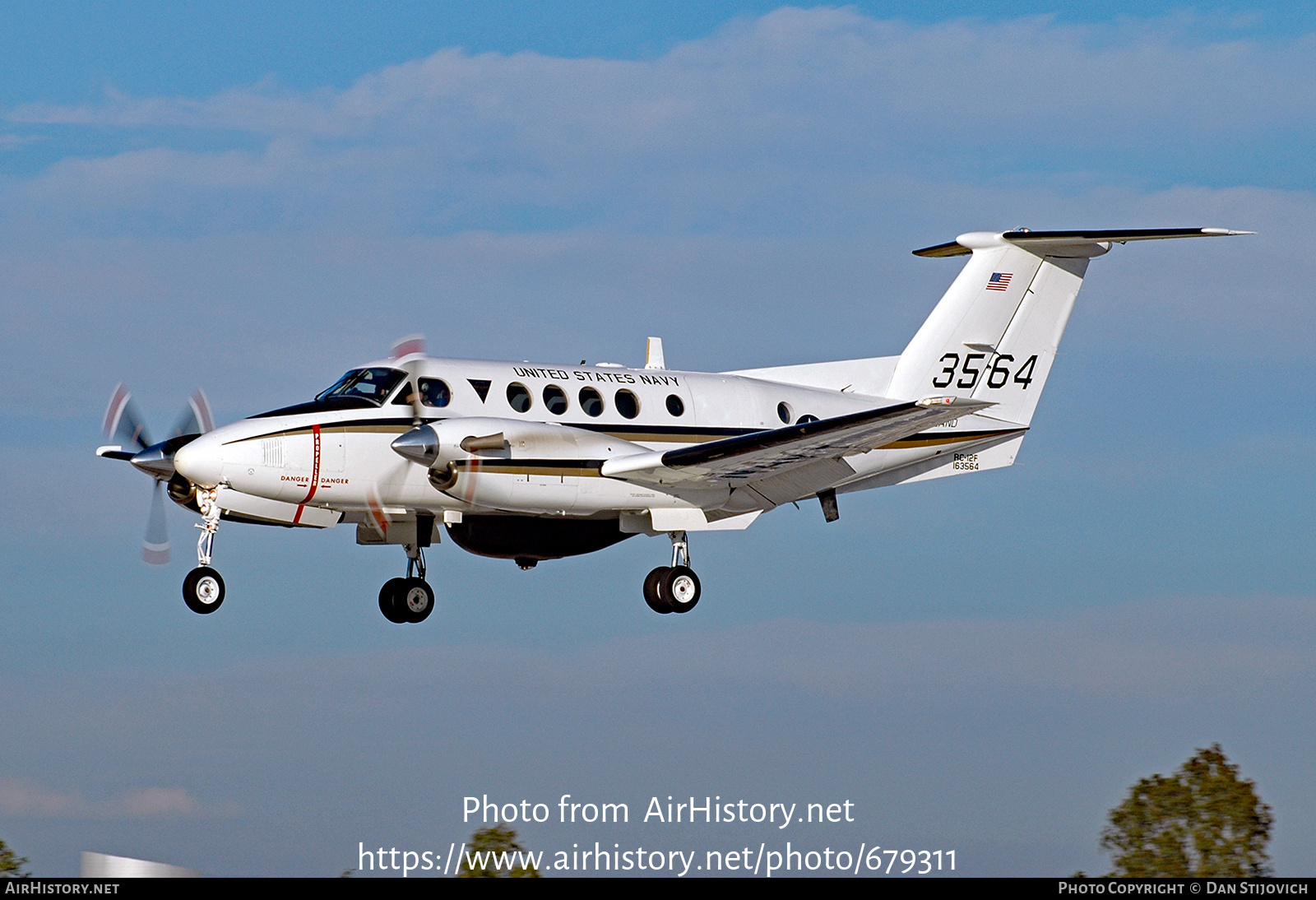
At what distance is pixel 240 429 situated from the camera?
19.0 meters

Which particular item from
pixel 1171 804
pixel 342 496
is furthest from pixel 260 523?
pixel 1171 804

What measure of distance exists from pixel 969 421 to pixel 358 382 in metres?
8.73

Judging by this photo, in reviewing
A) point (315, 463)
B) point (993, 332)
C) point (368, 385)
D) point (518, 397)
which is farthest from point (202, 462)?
point (993, 332)

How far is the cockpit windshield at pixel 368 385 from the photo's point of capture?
19.7 metres

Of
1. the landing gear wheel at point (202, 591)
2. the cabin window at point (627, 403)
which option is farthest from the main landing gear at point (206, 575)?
the cabin window at point (627, 403)

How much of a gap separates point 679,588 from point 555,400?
3.19 metres

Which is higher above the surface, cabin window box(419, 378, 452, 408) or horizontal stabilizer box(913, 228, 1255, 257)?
horizontal stabilizer box(913, 228, 1255, 257)

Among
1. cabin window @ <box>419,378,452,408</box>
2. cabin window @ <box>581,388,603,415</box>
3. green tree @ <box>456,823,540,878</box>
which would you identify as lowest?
green tree @ <box>456,823,540,878</box>

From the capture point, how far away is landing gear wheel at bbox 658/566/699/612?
21781 millimetres

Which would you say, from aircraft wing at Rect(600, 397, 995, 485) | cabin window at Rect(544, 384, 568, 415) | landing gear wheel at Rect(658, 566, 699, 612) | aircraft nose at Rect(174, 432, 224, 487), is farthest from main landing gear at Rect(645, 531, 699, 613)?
aircraft nose at Rect(174, 432, 224, 487)

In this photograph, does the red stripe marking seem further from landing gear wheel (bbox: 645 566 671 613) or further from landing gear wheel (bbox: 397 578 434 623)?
landing gear wheel (bbox: 645 566 671 613)

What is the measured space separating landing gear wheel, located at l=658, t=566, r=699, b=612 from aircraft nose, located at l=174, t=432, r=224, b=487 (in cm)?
604

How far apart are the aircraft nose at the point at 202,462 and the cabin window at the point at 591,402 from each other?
4.45m
